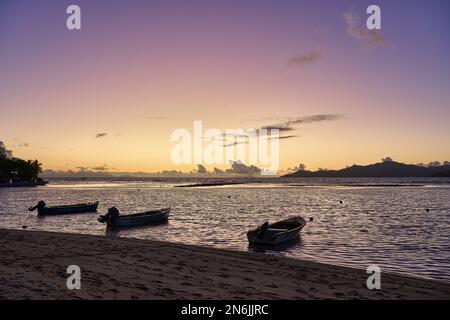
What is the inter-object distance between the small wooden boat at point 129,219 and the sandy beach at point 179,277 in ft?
74.1

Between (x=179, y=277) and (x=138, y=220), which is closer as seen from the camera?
(x=179, y=277)

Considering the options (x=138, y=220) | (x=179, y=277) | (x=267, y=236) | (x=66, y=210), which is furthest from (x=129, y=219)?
(x=179, y=277)

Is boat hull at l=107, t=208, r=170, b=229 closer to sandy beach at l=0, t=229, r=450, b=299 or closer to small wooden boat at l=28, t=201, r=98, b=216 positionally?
small wooden boat at l=28, t=201, r=98, b=216

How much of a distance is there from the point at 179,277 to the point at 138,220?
3265 cm

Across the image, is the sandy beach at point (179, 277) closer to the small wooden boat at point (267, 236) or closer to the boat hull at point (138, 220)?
the small wooden boat at point (267, 236)

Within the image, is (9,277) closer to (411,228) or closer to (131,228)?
(131,228)

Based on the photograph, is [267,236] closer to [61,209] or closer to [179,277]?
[179,277]

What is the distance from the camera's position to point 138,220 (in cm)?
4538

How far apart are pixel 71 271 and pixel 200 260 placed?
18.2 ft

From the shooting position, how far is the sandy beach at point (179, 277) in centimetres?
1182

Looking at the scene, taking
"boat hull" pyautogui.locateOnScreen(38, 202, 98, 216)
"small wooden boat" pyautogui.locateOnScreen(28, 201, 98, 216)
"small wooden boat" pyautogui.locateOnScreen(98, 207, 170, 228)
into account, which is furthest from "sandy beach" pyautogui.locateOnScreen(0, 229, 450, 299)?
"boat hull" pyautogui.locateOnScreen(38, 202, 98, 216)

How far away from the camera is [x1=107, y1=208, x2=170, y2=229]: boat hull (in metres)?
43.1
